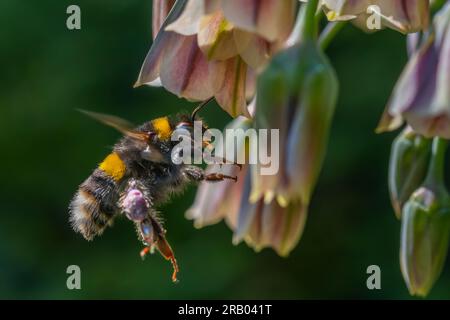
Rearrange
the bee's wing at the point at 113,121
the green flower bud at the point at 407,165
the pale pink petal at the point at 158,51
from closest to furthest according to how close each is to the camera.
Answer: the pale pink petal at the point at 158,51 < the bee's wing at the point at 113,121 < the green flower bud at the point at 407,165

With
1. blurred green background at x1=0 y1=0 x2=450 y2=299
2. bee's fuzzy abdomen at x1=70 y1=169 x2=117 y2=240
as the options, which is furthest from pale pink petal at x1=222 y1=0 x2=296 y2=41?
blurred green background at x1=0 y1=0 x2=450 y2=299

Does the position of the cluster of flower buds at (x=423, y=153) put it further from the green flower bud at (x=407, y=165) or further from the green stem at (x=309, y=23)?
the green stem at (x=309, y=23)

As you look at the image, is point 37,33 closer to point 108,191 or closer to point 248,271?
point 248,271

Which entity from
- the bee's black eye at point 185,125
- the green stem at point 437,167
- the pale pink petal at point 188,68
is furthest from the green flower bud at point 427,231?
the pale pink petal at point 188,68

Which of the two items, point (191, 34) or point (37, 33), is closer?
point (191, 34)

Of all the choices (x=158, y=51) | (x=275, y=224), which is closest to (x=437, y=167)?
(x=275, y=224)
